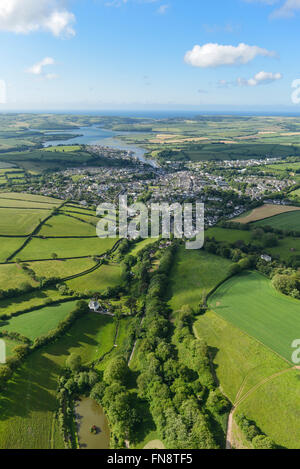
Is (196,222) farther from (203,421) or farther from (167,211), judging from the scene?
(203,421)

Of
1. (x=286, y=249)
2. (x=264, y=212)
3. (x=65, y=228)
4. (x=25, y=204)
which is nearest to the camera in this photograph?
(x=286, y=249)

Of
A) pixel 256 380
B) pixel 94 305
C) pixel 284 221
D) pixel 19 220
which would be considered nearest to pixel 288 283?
pixel 256 380

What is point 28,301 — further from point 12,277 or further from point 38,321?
point 12,277

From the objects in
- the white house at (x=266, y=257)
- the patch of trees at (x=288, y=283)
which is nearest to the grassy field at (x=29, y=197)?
the white house at (x=266, y=257)

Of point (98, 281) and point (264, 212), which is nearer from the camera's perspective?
point (98, 281)

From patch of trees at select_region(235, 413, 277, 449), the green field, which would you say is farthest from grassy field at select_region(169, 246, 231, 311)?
the green field

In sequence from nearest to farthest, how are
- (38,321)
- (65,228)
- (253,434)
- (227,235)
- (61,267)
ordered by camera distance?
(253,434) < (38,321) < (61,267) < (227,235) < (65,228)

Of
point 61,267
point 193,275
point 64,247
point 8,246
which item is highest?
point 8,246
